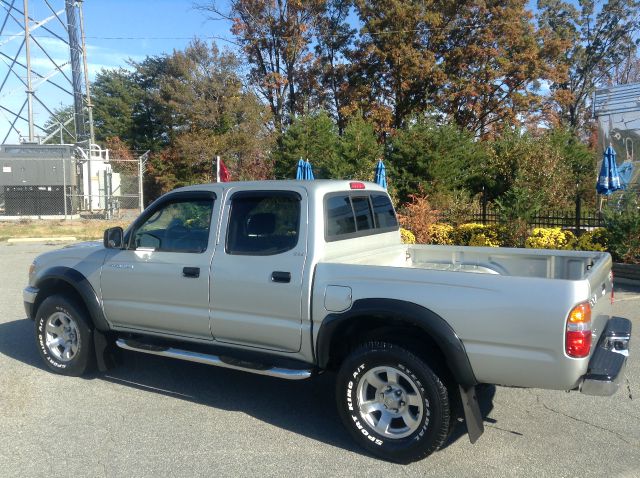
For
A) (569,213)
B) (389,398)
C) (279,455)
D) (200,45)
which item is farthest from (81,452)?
(200,45)

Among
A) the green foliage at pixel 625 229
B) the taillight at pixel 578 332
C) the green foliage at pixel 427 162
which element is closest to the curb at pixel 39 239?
the green foliage at pixel 427 162

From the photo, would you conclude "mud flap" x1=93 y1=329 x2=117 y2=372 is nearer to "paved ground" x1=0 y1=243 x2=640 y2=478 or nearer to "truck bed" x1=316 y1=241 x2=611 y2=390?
"paved ground" x1=0 y1=243 x2=640 y2=478

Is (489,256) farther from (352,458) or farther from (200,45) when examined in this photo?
(200,45)

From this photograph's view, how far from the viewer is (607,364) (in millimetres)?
3768

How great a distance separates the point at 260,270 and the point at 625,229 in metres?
8.53

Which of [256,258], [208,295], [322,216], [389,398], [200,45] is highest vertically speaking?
[200,45]

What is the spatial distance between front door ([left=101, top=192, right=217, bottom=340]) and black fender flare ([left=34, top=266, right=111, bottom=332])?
0.27 ft

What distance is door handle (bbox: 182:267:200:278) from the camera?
4.89 meters

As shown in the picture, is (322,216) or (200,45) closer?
(322,216)

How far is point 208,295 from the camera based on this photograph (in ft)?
15.8

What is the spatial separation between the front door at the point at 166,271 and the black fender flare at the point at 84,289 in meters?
0.08

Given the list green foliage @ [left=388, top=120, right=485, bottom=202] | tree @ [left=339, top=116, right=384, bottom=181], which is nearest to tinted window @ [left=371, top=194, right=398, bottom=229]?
tree @ [left=339, top=116, right=384, bottom=181]

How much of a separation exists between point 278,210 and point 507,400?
257 centimetres

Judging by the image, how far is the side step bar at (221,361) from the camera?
441 centimetres
